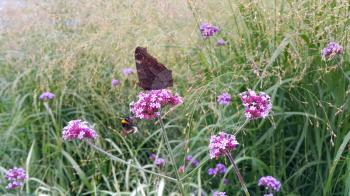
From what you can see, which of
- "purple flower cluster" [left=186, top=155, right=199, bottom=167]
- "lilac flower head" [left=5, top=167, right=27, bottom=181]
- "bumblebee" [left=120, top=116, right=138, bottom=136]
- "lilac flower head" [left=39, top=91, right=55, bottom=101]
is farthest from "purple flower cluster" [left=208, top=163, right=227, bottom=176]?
"lilac flower head" [left=39, top=91, right=55, bottom=101]

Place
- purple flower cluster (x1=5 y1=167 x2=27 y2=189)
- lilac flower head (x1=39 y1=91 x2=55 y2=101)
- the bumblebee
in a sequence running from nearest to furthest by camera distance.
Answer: the bumblebee → purple flower cluster (x1=5 y1=167 x2=27 y2=189) → lilac flower head (x1=39 y1=91 x2=55 y2=101)

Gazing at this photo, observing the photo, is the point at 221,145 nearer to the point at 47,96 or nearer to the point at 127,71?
the point at 127,71

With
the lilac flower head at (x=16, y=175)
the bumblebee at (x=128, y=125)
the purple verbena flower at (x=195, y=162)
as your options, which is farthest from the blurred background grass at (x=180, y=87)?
the lilac flower head at (x=16, y=175)

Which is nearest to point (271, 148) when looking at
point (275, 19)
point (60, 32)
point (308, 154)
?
point (308, 154)

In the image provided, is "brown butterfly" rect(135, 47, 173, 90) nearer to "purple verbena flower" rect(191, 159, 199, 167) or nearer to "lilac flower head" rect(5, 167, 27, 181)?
"lilac flower head" rect(5, 167, 27, 181)

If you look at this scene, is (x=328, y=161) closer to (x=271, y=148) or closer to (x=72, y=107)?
(x=271, y=148)

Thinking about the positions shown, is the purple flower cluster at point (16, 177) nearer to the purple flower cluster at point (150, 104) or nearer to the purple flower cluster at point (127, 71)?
the purple flower cluster at point (150, 104)

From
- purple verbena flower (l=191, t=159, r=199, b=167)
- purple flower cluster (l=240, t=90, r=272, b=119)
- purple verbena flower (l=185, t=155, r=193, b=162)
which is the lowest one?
purple verbena flower (l=191, t=159, r=199, b=167)
